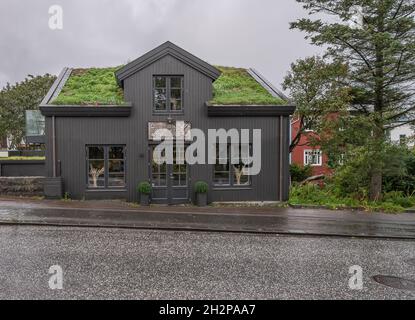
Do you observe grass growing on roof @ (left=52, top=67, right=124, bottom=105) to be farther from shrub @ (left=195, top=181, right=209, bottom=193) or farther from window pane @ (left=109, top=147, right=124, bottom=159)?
shrub @ (left=195, top=181, right=209, bottom=193)

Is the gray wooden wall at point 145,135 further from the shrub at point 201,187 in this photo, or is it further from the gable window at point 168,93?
the shrub at point 201,187

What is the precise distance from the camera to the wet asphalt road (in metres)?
5.54

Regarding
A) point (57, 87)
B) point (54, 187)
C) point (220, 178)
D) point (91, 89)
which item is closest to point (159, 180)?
point (220, 178)

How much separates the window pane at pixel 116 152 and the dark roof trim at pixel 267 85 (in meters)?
7.12

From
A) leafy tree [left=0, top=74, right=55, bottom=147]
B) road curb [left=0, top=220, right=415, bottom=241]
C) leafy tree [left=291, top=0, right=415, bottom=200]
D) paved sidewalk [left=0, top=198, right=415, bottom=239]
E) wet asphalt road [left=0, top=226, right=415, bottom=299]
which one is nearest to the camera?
wet asphalt road [left=0, top=226, right=415, bottom=299]

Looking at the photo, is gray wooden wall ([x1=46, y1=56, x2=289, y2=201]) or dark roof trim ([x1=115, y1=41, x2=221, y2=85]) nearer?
gray wooden wall ([x1=46, y1=56, x2=289, y2=201])

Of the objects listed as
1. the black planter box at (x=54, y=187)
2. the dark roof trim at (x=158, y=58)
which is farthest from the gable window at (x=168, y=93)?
the black planter box at (x=54, y=187)

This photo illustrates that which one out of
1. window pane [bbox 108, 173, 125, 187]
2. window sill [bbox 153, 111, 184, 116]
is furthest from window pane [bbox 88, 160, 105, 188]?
window sill [bbox 153, 111, 184, 116]

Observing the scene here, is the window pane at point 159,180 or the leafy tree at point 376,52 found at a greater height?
the leafy tree at point 376,52

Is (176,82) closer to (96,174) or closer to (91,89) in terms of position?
(91,89)

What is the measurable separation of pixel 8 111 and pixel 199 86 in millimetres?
25798

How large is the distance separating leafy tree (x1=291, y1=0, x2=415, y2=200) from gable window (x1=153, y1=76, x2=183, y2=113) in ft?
18.6

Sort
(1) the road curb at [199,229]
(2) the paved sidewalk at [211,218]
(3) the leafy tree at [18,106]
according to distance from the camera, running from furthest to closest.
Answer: (3) the leafy tree at [18,106] → (2) the paved sidewalk at [211,218] → (1) the road curb at [199,229]

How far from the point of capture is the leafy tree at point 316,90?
15.3 m
